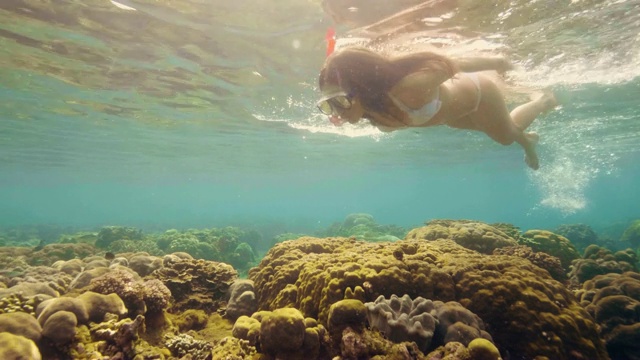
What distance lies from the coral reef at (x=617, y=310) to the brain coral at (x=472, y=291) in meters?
0.88

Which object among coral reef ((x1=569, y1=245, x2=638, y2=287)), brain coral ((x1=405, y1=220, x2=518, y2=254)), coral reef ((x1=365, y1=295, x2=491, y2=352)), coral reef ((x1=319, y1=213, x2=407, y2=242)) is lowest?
coral reef ((x1=319, y1=213, x2=407, y2=242))

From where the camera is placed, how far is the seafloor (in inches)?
151

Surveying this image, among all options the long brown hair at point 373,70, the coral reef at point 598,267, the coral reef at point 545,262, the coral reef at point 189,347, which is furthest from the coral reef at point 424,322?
the coral reef at point 598,267

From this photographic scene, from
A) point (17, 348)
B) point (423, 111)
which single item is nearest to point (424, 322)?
point (423, 111)

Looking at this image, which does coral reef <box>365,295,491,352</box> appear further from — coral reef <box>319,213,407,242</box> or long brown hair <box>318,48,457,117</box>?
coral reef <box>319,213,407,242</box>

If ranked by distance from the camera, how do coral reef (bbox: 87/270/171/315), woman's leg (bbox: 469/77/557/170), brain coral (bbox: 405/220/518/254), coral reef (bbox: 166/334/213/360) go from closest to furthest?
coral reef (bbox: 166/334/213/360) < coral reef (bbox: 87/270/171/315) < woman's leg (bbox: 469/77/557/170) < brain coral (bbox: 405/220/518/254)

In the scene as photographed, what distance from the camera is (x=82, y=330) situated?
405 centimetres

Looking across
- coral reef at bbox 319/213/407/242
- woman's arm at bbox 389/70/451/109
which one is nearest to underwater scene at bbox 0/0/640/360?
woman's arm at bbox 389/70/451/109

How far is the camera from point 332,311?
403cm

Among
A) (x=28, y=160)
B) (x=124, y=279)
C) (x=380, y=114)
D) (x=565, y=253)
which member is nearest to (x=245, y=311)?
(x=124, y=279)

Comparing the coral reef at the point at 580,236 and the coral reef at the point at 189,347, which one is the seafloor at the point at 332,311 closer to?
the coral reef at the point at 189,347

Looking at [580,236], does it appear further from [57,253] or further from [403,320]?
[57,253]

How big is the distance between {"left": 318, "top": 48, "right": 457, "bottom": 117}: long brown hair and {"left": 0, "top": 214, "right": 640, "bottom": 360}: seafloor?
2.63 metres

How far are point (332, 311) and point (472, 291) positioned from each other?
2271 millimetres
